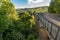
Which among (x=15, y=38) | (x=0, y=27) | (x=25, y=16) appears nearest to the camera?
(x=0, y=27)

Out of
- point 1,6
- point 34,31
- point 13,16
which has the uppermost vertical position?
point 1,6

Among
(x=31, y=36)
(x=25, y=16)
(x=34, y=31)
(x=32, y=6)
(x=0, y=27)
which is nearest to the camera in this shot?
(x=0, y=27)

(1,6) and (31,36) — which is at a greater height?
(1,6)

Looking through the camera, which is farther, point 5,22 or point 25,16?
point 25,16

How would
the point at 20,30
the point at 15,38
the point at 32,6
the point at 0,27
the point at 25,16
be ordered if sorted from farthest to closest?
the point at 32,6 → the point at 25,16 → the point at 20,30 → the point at 15,38 → the point at 0,27

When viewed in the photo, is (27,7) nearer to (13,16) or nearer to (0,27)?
(13,16)

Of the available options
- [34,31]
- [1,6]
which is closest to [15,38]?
[1,6]

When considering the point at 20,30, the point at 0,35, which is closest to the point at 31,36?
the point at 20,30

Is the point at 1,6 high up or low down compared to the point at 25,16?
up

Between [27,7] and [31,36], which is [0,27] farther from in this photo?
[27,7]
